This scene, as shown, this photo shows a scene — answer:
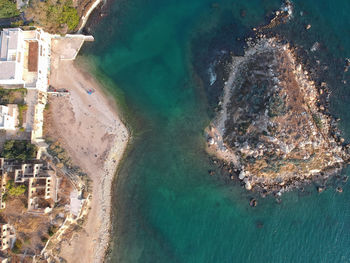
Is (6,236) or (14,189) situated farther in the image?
(6,236)

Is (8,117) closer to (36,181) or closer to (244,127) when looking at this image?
(36,181)

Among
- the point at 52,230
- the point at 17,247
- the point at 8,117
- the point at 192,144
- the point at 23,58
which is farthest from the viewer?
the point at 192,144

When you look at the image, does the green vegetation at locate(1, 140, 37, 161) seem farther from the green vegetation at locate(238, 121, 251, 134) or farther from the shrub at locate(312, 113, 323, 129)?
the shrub at locate(312, 113, 323, 129)

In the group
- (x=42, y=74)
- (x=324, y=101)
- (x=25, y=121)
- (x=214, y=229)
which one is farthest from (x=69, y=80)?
(x=324, y=101)

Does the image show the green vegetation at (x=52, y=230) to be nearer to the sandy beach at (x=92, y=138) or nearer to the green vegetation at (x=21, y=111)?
the sandy beach at (x=92, y=138)

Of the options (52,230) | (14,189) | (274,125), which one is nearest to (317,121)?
(274,125)
